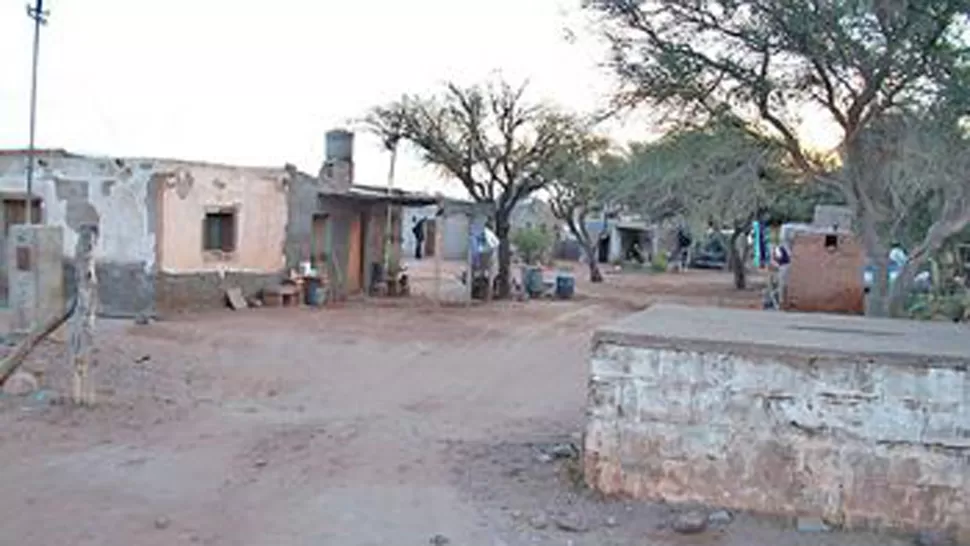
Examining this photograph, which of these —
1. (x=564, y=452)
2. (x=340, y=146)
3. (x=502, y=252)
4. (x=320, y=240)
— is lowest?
(x=564, y=452)

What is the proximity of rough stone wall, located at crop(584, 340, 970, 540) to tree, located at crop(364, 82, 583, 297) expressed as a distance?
17129 mm

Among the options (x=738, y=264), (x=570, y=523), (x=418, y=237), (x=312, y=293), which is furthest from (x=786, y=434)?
(x=418, y=237)

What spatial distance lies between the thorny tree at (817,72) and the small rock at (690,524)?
6.30 metres

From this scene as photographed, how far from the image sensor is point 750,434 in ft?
20.9

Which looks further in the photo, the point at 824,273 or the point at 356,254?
the point at 356,254

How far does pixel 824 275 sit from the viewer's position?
20734 millimetres

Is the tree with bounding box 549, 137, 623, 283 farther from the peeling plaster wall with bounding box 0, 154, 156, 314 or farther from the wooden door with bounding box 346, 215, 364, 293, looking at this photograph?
the peeling plaster wall with bounding box 0, 154, 156, 314

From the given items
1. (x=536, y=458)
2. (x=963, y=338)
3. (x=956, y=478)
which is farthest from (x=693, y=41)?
(x=956, y=478)

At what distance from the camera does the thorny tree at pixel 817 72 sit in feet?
34.5

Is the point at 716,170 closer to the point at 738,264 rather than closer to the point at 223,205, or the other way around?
the point at 223,205

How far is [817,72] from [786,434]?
6748 mm

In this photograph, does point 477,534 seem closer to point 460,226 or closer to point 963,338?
point 963,338

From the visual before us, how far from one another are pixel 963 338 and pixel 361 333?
10.7 meters

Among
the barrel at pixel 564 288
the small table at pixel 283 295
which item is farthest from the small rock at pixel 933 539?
the barrel at pixel 564 288
